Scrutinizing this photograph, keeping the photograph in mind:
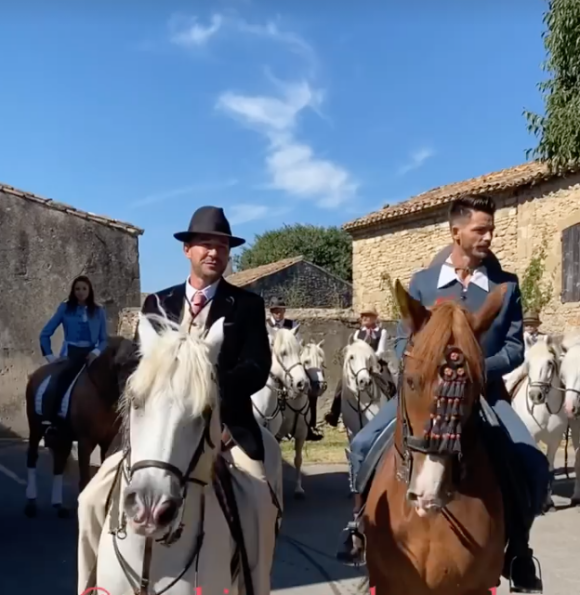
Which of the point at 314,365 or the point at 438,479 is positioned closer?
the point at 438,479

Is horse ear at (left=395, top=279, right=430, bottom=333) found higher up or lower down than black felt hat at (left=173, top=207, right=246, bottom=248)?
lower down

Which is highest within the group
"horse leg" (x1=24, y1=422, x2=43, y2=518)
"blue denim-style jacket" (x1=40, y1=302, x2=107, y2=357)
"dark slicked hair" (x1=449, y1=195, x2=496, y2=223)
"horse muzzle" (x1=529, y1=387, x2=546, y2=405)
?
"dark slicked hair" (x1=449, y1=195, x2=496, y2=223)

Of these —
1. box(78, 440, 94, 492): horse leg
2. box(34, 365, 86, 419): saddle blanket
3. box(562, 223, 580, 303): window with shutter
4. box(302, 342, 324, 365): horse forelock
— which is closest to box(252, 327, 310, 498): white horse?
box(302, 342, 324, 365): horse forelock

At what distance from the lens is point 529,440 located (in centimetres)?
400

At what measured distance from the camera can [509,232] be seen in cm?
1909

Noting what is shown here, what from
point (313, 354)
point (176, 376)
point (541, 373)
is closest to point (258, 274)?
point (313, 354)

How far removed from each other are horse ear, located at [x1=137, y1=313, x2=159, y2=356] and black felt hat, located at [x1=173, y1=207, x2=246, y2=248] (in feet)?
Result: 2.26

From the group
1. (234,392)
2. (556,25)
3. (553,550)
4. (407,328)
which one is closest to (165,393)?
(234,392)

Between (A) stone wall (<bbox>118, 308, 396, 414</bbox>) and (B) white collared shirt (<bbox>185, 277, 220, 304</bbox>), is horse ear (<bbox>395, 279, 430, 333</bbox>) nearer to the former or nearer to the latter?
(B) white collared shirt (<bbox>185, 277, 220, 304</bbox>)

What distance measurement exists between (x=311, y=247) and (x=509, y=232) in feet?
124

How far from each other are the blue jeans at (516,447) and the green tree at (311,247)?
50.1m

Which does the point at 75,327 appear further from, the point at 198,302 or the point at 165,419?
the point at 165,419

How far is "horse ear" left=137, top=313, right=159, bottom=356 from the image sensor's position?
9.43 feet

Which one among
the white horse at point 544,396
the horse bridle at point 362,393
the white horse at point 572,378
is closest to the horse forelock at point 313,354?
the horse bridle at point 362,393
